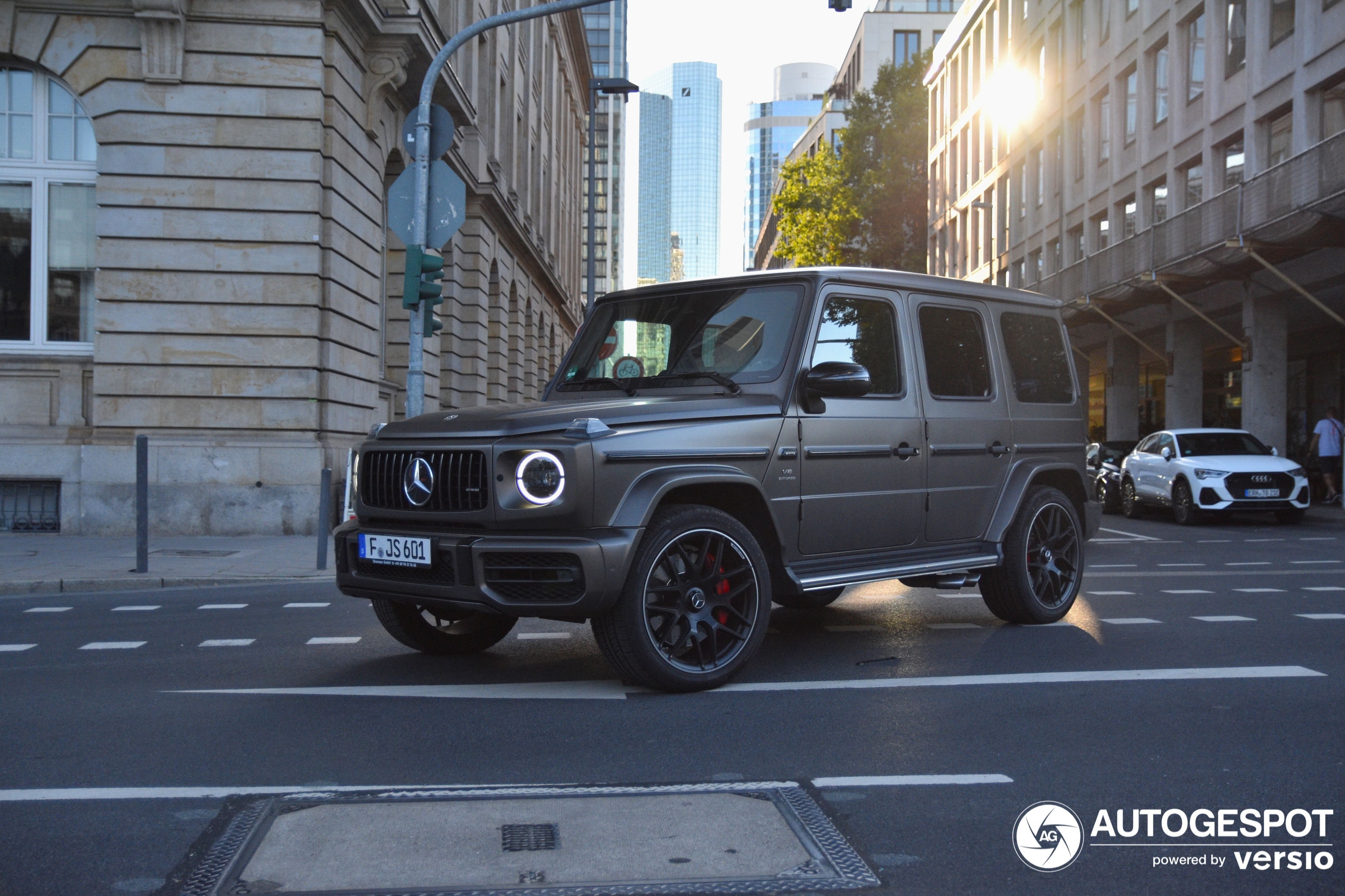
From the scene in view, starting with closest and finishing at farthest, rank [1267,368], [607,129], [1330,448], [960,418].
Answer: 1. [960,418]
2. [1330,448]
3. [1267,368]
4. [607,129]

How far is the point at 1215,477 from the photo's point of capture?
19000 millimetres

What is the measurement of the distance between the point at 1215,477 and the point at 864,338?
1427 centimetres

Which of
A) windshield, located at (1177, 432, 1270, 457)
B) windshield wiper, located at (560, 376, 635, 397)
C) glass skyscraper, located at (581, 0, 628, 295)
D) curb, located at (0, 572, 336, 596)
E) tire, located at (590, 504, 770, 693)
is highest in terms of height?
glass skyscraper, located at (581, 0, 628, 295)

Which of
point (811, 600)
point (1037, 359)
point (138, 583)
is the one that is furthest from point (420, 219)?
point (1037, 359)

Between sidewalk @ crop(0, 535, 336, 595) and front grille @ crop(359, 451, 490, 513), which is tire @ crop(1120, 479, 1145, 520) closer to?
sidewalk @ crop(0, 535, 336, 595)

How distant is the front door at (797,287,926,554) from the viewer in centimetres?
613

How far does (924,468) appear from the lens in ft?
22.1

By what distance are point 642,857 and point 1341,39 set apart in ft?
81.1

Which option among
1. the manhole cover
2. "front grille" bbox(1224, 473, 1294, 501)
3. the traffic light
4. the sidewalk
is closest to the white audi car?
"front grille" bbox(1224, 473, 1294, 501)

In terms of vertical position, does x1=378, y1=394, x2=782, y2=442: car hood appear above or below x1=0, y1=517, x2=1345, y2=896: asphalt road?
above

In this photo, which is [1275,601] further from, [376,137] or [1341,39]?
[1341,39]

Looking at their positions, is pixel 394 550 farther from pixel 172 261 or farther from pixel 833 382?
pixel 172 261

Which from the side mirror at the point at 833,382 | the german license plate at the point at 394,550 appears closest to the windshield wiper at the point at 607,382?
the side mirror at the point at 833,382

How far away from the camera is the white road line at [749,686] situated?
5562 millimetres
